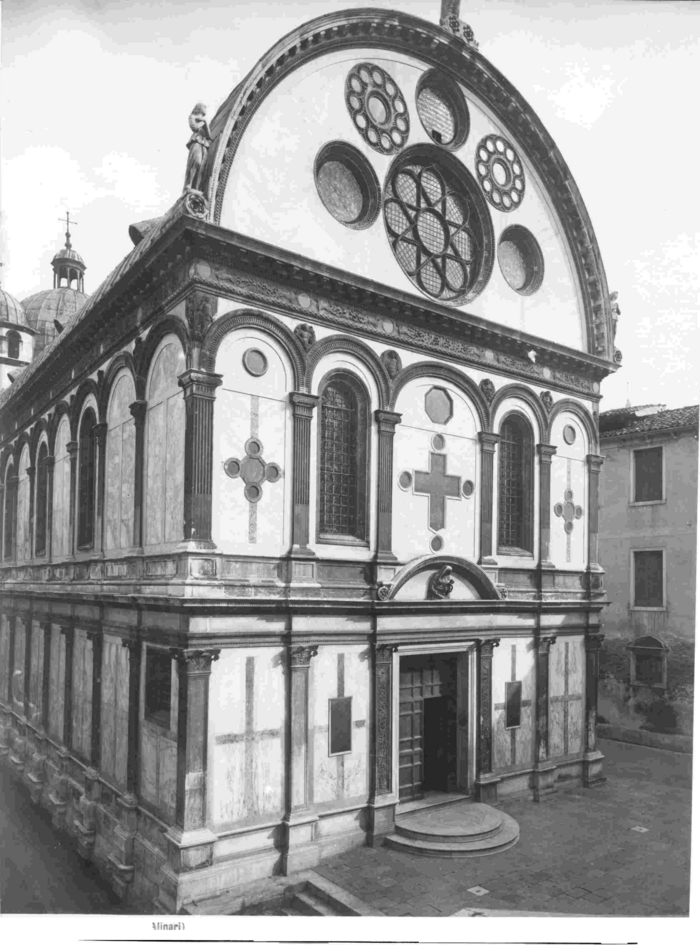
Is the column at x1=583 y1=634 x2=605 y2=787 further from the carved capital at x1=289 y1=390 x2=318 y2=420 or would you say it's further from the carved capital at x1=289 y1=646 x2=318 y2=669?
the carved capital at x1=289 y1=390 x2=318 y2=420

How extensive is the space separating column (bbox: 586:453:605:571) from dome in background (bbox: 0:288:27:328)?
40.9ft

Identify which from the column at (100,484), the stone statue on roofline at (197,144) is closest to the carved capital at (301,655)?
the column at (100,484)

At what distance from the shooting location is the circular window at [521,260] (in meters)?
17.8

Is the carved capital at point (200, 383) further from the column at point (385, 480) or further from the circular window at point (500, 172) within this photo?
the circular window at point (500, 172)

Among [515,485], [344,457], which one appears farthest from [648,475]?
[344,457]

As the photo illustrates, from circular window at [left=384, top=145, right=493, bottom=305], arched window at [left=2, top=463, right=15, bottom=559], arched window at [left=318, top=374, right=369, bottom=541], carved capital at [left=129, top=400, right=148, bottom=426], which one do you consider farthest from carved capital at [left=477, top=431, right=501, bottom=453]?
arched window at [left=2, top=463, right=15, bottom=559]

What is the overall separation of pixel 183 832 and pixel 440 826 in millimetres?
4649

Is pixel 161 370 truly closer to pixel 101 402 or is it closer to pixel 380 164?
pixel 101 402

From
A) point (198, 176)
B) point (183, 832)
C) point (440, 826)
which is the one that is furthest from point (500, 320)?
point (183, 832)

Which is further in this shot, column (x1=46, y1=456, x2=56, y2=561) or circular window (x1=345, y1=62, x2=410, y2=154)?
column (x1=46, y1=456, x2=56, y2=561)

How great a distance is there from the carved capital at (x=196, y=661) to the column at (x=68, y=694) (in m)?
6.46

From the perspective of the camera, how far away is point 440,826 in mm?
14125

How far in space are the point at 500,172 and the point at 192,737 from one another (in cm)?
1272

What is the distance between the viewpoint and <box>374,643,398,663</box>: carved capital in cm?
1427
